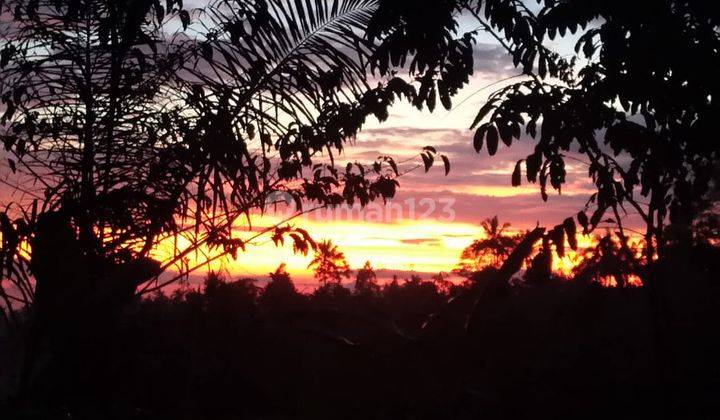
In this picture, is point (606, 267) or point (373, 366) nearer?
point (606, 267)

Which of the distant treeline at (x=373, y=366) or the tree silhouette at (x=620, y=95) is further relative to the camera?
the distant treeline at (x=373, y=366)

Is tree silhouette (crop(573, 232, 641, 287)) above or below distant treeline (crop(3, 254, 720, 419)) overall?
above

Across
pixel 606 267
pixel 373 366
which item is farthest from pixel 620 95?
pixel 373 366

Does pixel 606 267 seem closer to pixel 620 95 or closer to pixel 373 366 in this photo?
pixel 620 95

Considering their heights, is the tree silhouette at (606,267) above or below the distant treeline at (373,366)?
above

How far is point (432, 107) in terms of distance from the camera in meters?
3.37

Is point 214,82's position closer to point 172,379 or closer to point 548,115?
point 172,379

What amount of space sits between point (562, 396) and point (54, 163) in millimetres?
4225

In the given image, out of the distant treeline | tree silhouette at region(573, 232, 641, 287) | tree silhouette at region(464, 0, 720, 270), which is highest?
tree silhouette at region(464, 0, 720, 270)

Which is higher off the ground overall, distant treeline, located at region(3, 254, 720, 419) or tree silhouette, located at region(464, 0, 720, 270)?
tree silhouette, located at region(464, 0, 720, 270)

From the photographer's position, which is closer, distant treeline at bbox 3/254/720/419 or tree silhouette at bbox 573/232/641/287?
tree silhouette at bbox 573/232/641/287

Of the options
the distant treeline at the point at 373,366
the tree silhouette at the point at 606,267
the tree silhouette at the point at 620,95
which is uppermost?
the tree silhouette at the point at 620,95

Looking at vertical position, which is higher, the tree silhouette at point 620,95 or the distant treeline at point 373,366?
the tree silhouette at point 620,95

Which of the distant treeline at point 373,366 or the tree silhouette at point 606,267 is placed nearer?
the tree silhouette at point 606,267
